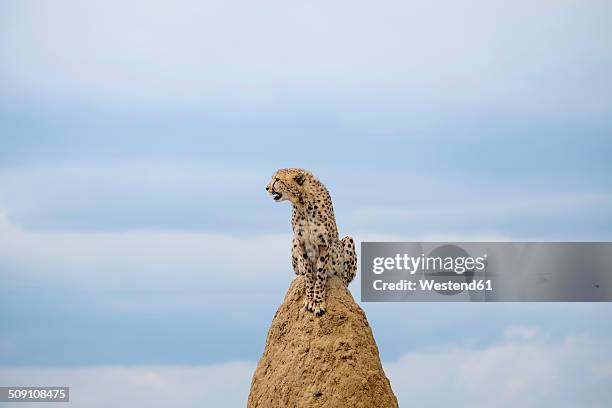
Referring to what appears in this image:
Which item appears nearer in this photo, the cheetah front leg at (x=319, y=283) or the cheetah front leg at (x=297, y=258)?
the cheetah front leg at (x=319, y=283)

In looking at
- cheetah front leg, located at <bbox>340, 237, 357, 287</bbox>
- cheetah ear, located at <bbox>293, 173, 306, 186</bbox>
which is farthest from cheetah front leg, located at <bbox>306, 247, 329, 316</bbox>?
cheetah ear, located at <bbox>293, 173, 306, 186</bbox>

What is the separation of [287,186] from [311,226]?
0.55 meters

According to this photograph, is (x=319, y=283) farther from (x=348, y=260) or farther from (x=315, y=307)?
(x=348, y=260)

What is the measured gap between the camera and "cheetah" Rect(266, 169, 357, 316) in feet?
41.0

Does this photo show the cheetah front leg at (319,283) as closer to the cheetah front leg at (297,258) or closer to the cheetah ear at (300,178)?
the cheetah front leg at (297,258)

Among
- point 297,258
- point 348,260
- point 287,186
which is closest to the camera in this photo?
point 287,186

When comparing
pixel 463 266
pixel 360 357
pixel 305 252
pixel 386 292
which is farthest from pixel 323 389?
pixel 463 266

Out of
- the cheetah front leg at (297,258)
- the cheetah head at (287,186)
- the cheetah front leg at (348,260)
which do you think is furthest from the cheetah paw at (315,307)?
the cheetah head at (287,186)

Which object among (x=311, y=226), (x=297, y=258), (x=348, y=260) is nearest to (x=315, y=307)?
(x=297, y=258)

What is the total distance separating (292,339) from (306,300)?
19.1 inches

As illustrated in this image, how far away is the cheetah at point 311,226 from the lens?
41.0ft

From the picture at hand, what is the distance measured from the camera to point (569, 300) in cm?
1523

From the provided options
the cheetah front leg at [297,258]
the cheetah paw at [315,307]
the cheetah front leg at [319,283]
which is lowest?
the cheetah paw at [315,307]

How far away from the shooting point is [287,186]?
1245 cm
